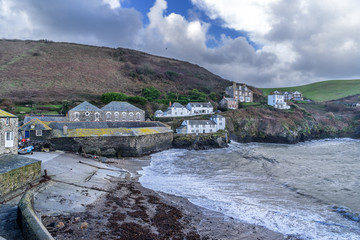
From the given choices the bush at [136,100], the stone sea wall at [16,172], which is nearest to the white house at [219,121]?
the bush at [136,100]

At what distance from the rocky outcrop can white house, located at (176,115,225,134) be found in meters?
1.66

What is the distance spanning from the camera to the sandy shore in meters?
8.30

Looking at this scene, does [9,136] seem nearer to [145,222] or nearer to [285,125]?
[145,222]

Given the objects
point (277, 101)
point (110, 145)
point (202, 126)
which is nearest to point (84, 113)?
point (110, 145)

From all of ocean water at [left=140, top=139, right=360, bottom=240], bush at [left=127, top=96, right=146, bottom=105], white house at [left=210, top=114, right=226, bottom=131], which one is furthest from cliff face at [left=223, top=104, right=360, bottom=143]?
bush at [left=127, top=96, right=146, bottom=105]

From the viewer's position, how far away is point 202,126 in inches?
1592

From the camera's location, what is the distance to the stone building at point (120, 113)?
136 ft

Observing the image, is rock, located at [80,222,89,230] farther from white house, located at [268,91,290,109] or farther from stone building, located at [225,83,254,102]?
stone building, located at [225,83,254,102]

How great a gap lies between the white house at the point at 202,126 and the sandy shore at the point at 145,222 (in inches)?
1024

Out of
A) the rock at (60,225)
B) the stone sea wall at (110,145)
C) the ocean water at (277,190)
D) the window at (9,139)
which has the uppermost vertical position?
the window at (9,139)

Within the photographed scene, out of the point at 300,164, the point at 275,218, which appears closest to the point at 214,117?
the point at 300,164

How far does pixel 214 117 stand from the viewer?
43656 millimetres

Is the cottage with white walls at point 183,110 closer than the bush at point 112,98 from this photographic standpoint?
Yes

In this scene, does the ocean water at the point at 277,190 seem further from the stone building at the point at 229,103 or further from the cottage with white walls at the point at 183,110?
the stone building at the point at 229,103
